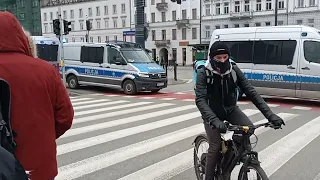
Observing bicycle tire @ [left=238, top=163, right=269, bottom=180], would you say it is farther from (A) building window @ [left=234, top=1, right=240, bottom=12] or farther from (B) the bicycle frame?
(A) building window @ [left=234, top=1, right=240, bottom=12]

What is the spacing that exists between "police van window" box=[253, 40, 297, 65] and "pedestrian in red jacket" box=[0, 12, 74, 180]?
10.7m

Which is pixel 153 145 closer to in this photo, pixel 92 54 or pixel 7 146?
pixel 7 146

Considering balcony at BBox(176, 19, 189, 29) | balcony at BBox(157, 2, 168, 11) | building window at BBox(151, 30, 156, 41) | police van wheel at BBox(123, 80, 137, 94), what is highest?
balcony at BBox(157, 2, 168, 11)

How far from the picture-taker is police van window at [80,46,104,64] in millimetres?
16667

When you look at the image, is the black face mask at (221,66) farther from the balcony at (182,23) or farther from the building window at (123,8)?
the building window at (123,8)

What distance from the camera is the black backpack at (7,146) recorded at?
1.40m

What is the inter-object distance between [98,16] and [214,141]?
77861 millimetres

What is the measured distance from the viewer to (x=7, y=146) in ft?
6.25

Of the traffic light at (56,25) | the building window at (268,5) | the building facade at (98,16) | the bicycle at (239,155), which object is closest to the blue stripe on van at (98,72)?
the traffic light at (56,25)

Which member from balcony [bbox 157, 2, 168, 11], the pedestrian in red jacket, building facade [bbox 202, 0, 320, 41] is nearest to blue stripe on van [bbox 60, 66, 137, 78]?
the pedestrian in red jacket

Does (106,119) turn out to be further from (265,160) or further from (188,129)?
(265,160)

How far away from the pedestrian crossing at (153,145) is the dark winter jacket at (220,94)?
1.25 ft

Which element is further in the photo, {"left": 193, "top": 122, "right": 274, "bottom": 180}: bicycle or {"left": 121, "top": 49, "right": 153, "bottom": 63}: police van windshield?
{"left": 121, "top": 49, "right": 153, "bottom": 63}: police van windshield

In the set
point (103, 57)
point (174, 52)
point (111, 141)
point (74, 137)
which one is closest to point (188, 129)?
point (111, 141)
